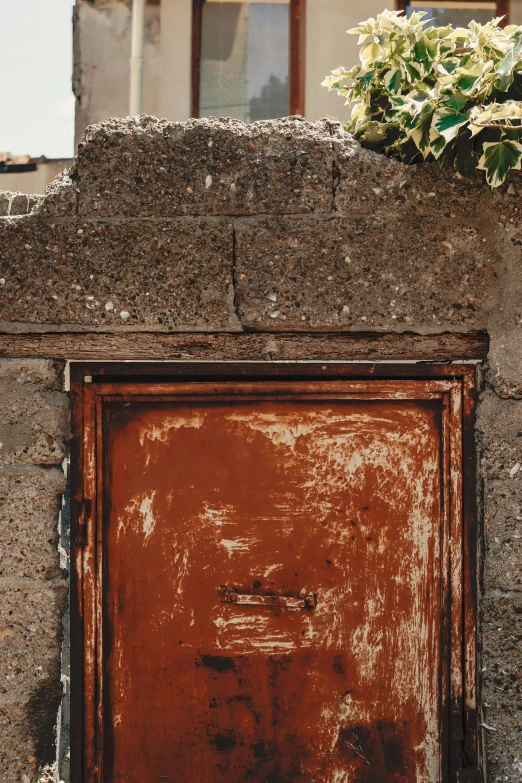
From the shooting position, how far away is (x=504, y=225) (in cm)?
205

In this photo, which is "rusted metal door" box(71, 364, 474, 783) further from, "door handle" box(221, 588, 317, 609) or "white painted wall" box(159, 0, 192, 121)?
"white painted wall" box(159, 0, 192, 121)

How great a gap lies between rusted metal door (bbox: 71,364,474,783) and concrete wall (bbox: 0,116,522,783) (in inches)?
6.4

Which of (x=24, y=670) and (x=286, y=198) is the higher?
(x=286, y=198)

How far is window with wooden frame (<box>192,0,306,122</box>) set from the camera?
5.03m

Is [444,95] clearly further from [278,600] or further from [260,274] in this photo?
[278,600]

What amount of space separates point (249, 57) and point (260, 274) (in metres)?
3.73

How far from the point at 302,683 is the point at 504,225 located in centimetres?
162

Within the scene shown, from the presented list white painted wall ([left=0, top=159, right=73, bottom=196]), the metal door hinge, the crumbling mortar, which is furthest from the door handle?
white painted wall ([left=0, top=159, right=73, bottom=196])

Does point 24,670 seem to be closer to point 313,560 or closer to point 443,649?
point 313,560

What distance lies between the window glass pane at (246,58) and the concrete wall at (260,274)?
3.28 metres

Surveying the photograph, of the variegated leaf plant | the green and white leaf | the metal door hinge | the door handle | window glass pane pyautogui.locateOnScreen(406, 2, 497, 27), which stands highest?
window glass pane pyautogui.locateOnScreen(406, 2, 497, 27)

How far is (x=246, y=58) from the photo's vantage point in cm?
506

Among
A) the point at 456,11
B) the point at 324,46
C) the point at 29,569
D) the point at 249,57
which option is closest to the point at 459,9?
the point at 456,11

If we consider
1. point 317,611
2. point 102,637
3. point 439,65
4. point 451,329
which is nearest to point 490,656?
point 317,611
